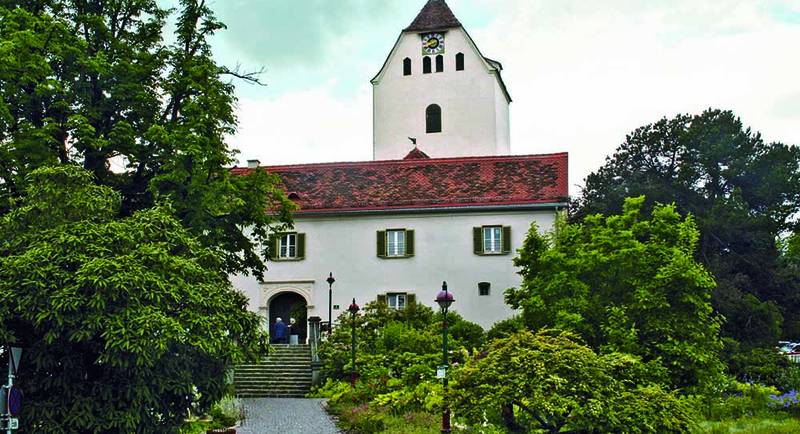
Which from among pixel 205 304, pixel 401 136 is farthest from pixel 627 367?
pixel 401 136

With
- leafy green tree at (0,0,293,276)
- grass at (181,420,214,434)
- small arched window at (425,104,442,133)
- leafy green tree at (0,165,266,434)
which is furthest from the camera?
small arched window at (425,104,442,133)

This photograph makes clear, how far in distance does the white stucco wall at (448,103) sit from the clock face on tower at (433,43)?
0.31 m

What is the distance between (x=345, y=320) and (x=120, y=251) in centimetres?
1986

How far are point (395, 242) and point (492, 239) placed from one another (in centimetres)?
418

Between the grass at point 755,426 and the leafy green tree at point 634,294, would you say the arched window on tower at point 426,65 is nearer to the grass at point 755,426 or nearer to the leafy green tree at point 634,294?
the leafy green tree at point 634,294

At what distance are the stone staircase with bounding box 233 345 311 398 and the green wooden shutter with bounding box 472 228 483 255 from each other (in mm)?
8897

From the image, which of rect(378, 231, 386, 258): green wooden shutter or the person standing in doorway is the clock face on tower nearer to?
rect(378, 231, 386, 258): green wooden shutter

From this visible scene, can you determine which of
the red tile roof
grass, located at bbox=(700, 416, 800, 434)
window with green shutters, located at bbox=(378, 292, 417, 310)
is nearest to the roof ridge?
the red tile roof

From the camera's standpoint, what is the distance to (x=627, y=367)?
13891 millimetres

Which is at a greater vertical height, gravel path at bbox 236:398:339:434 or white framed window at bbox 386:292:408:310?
white framed window at bbox 386:292:408:310

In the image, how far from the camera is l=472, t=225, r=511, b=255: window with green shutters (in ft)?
123

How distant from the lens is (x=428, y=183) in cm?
3950

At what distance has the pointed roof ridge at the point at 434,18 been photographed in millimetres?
54438

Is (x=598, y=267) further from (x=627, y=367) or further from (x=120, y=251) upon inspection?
(x=120, y=251)
